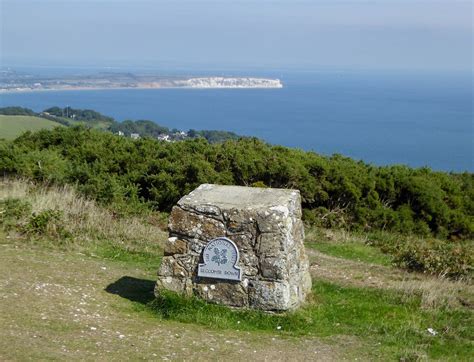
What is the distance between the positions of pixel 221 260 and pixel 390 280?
11.5ft

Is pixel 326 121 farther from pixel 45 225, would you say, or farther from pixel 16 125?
pixel 45 225

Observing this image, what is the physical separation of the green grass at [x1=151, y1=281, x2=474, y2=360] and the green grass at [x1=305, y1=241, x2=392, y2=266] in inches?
141

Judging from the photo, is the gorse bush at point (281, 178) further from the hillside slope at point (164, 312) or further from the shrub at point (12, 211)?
the hillside slope at point (164, 312)

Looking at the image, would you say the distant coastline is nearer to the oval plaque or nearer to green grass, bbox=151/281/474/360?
the oval plaque

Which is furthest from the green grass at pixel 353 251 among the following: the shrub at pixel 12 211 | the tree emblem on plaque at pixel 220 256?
the shrub at pixel 12 211

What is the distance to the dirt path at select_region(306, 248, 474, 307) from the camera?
8.50m

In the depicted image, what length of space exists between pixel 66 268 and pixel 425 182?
386 inches

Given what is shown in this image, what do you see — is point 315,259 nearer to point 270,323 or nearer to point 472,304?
point 472,304

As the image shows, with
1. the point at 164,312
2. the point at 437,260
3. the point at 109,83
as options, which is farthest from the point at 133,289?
the point at 109,83

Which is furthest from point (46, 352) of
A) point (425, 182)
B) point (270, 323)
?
point (425, 182)

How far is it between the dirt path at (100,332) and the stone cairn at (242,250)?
551 millimetres

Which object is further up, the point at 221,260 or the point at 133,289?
the point at 221,260

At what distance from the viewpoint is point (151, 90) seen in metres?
146

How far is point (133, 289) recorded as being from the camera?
8.27 m
